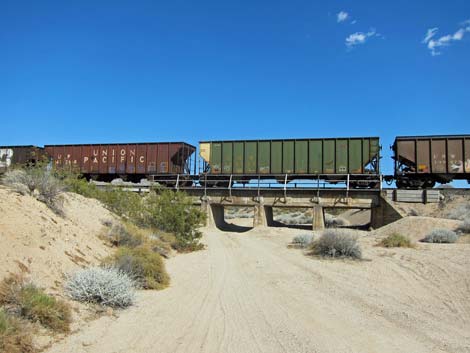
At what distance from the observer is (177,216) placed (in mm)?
15156

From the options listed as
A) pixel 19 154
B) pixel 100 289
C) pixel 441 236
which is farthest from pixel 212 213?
pixel 100 289

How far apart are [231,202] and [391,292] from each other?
20788mm

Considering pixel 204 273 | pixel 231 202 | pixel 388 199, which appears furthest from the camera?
pixel 231 202

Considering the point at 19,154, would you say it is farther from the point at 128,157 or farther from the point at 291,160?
the point at 291,160

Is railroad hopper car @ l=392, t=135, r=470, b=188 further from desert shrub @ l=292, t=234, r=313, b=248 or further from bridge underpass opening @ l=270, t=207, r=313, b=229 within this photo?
desert shrub @ l=292, t=234, r=313, b=248

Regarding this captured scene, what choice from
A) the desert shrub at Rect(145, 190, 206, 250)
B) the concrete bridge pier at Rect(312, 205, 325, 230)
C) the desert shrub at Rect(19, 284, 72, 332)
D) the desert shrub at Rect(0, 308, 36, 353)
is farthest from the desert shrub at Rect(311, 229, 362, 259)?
the concrete bridge pier at Rect(312, 205, 325, 230)

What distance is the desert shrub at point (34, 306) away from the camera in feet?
15.0

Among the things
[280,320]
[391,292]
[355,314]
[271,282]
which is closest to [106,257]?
[271,282]

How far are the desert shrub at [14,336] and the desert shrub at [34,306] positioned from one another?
0.33 m

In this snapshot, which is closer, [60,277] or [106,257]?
[60,277]

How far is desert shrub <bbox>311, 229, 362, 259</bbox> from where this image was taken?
11.6 meters

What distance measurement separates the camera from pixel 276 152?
92.4 feet

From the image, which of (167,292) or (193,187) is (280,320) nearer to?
(167,292)

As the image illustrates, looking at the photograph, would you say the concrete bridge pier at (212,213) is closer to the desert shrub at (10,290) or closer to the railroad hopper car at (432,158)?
the railroad hopper car at (432,158)
